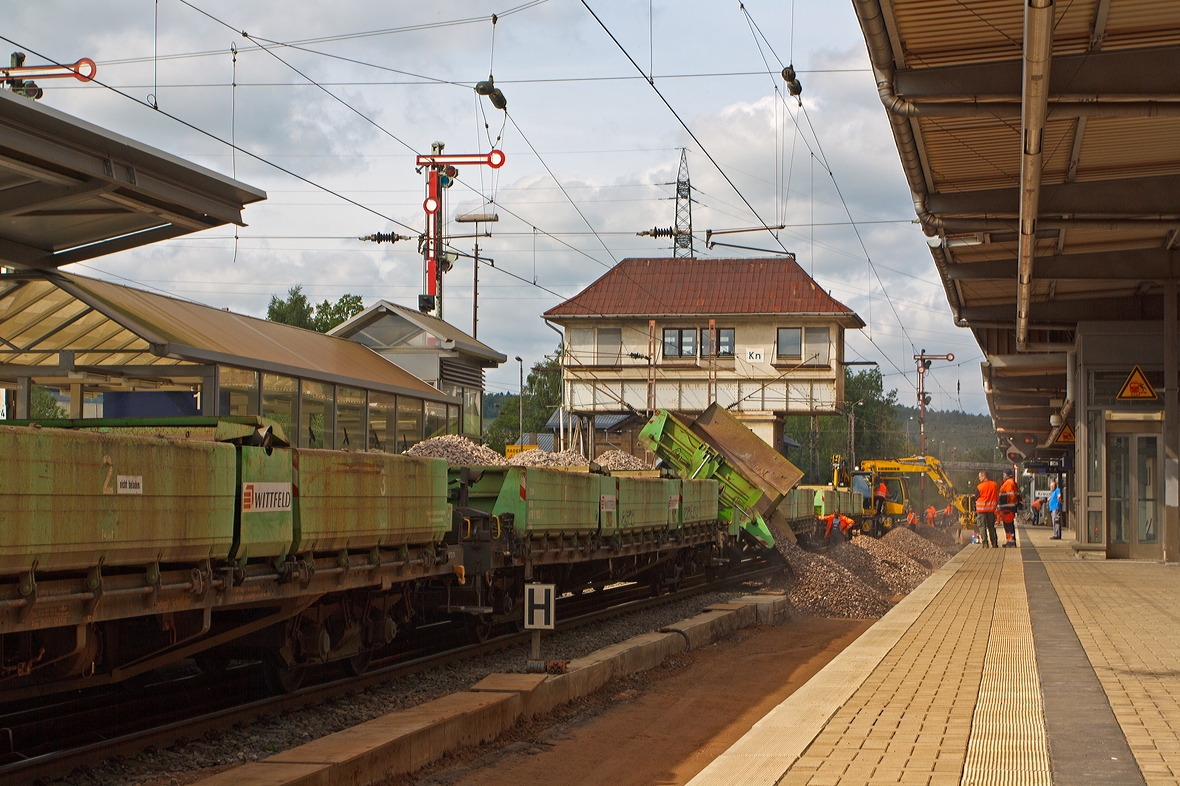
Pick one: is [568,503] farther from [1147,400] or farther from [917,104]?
[1147,400]

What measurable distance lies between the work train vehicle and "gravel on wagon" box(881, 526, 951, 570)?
2340cm

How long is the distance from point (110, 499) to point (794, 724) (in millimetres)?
4056

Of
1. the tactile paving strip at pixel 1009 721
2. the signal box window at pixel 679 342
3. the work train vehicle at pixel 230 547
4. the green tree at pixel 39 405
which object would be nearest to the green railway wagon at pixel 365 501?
the work train vehicle at pixel 230 547

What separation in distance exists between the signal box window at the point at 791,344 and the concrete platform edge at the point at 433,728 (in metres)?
42.3

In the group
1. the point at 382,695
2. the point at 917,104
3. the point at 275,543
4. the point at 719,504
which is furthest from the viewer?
the point at 719,504

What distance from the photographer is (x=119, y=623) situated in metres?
7.30

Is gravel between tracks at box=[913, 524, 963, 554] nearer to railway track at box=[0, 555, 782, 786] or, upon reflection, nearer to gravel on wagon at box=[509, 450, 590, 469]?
gravel on wagon at box=[509, 450, 590, 469]

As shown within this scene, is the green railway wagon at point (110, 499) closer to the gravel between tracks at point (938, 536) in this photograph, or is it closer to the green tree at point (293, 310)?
the gravel between tracks at point (938, 536)

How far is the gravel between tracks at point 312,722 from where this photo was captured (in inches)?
275

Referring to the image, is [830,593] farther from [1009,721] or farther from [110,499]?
[110,499]

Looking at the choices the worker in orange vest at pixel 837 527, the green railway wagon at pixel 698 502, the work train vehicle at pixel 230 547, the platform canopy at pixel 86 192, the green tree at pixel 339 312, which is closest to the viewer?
the work train vehicle at pixel 230 547

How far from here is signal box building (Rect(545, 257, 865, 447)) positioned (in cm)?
5384

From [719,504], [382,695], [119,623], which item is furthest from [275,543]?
[719,504]

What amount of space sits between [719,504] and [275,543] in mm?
15542
